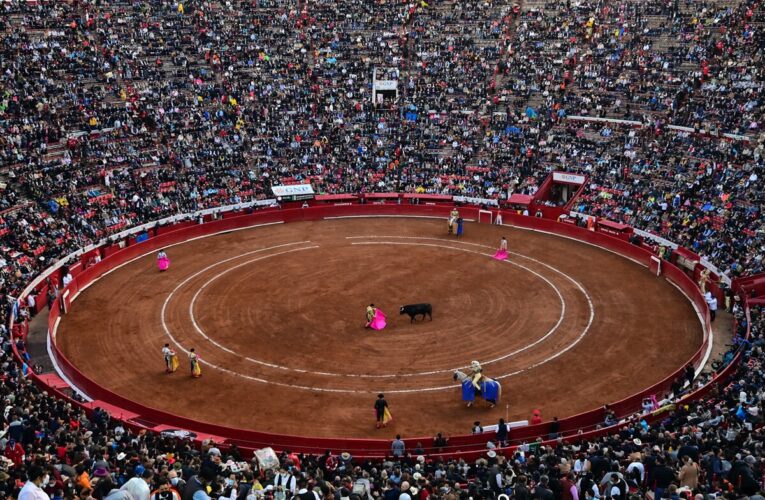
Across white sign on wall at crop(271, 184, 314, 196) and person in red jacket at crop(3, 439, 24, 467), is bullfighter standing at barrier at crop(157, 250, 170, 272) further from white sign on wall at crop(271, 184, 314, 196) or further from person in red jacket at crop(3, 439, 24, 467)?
Answer: person in red jacket at crop(3, 439, 24, 467)

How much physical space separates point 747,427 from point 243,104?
57.0 meters

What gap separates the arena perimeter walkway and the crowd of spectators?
4975 mm

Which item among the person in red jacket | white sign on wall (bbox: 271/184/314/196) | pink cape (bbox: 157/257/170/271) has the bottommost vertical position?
pink cape (bbox: 157/257/170/271)

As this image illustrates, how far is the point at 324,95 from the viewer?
241ft

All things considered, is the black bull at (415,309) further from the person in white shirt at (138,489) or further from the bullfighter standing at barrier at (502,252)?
the person in white shirt at (138,489)

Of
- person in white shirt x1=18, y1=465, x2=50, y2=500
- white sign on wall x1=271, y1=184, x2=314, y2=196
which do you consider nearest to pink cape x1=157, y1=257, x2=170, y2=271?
white sign on wall x1=271, y1=184, x2=314, y2=196

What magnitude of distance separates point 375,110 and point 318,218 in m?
16.7

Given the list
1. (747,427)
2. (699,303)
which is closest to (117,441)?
(747,427)

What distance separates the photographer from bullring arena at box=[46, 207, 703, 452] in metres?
33.0

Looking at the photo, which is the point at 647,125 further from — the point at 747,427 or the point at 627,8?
the point at 747,427

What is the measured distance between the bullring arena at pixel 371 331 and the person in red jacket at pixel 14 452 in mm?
9008

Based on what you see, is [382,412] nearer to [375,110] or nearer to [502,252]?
[502,252]

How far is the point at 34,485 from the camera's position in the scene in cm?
1703

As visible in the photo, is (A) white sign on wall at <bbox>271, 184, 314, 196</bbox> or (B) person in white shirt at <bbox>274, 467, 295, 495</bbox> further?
(A) white sign on wall at <bbox>271, 184, 314, 196</bbox>
